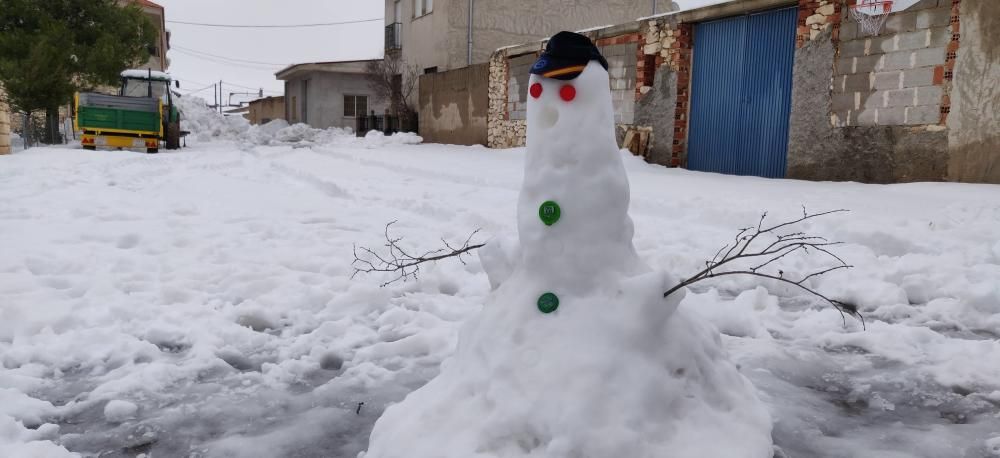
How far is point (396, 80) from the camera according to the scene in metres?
25.1

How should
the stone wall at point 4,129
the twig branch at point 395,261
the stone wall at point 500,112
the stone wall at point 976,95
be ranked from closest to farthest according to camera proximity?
the twig branch at point 395,261
the stone wall at point 976,95
the stone wall at point 4,129
the stone wall at point 500,112

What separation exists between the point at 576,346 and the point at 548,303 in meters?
0.16

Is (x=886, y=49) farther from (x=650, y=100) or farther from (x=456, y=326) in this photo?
(x=456, y=326)

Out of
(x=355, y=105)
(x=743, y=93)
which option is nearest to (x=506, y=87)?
(x=743, y=93)

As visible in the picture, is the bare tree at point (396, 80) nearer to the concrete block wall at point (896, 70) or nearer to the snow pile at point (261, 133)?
the snow pile at point (261, 133)

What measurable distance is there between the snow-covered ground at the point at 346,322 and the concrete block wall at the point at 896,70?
125cm

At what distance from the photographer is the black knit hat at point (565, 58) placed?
217 centimetres

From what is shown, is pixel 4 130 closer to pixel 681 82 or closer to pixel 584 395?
pixel 681 82

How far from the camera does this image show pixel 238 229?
6.19 metres

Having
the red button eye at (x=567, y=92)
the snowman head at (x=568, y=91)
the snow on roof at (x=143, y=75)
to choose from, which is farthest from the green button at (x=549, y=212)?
the snow on roof at (x=143, y=75)

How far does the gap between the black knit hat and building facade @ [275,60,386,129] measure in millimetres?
30287

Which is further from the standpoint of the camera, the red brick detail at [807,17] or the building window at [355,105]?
the building window at [355,105]

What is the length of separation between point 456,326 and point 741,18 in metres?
8.74

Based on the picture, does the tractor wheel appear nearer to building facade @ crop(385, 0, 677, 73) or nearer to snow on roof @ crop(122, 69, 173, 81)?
snow on roof @ crop(122, 69, 173, 81)
